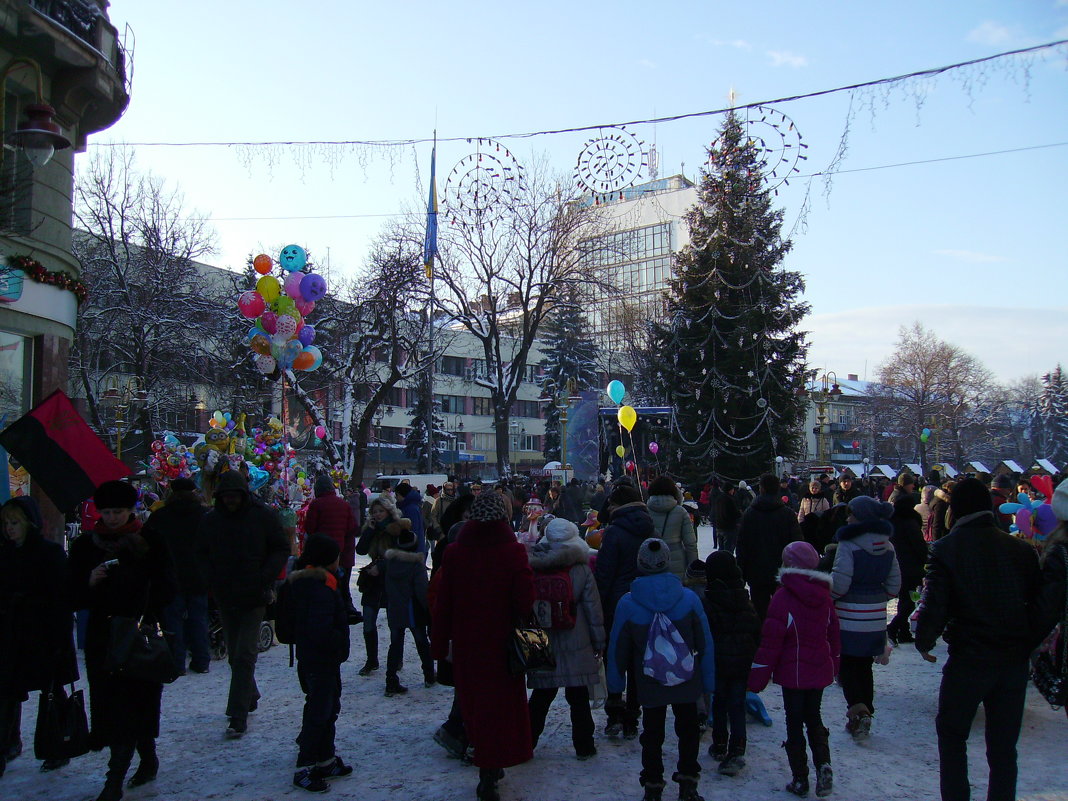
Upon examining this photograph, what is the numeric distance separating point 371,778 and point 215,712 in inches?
84.5

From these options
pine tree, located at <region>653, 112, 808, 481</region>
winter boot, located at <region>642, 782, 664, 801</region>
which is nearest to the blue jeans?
winter boot, located at <region>642, 782, 664, 801</region>

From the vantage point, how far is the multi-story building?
1184cm

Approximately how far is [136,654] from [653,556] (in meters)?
2.90

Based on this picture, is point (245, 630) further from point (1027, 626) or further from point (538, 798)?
point (1027, 626)

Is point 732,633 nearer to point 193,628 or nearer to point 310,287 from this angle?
point 193,628

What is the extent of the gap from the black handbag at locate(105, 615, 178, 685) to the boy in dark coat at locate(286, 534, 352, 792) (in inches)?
30.5

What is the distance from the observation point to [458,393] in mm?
68438

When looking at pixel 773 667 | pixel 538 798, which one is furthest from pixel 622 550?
pixel 538 798

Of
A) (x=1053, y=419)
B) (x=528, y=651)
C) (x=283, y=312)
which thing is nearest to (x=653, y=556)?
(x=528, y=651)

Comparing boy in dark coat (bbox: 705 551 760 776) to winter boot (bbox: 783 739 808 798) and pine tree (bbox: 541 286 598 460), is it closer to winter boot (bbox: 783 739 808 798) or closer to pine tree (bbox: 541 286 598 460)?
winter boot (bbox: 783 739 808 798)

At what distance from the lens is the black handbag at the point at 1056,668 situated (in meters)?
4.41

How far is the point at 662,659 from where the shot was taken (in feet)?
15.3

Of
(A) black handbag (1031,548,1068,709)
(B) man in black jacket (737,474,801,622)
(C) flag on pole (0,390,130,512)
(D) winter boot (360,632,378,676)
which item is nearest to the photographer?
(A) black handbag (1031,548,1068,709)

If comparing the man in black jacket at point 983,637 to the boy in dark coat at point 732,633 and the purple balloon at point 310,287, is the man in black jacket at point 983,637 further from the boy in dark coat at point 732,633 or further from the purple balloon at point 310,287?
the purple balloon at point 310,287
